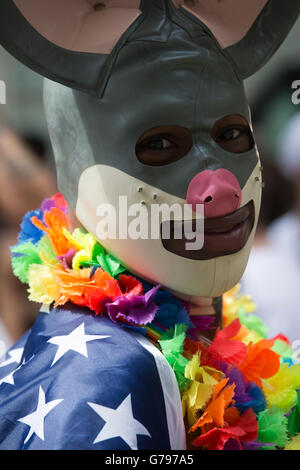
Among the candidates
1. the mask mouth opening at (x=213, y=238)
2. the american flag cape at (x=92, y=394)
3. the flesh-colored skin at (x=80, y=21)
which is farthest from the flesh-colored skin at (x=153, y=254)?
the flesh-colored skin at (x=80, y=21)

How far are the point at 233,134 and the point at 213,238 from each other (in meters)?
0.30

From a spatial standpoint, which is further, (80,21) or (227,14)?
(227,14)

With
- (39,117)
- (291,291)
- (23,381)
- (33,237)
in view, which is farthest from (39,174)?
(39,117)

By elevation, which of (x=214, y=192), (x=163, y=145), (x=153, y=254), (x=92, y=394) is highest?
(x=163, y=145)

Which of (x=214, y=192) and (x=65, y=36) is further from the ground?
(x=65, y=36)

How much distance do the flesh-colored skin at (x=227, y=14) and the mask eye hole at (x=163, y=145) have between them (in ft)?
1.01

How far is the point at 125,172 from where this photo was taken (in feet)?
5.73

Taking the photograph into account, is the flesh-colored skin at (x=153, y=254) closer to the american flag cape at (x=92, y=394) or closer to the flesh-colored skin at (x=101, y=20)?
the american flag cape at (x=92, y=394)

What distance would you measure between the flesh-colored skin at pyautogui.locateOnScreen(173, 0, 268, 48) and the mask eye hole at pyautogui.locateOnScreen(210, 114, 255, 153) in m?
0.22

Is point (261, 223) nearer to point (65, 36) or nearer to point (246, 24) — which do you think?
point (246, 24)

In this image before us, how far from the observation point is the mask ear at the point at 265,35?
6.15 ft

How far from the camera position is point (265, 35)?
1.93 meters

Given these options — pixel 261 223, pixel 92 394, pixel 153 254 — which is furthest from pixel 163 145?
pixel 261 223

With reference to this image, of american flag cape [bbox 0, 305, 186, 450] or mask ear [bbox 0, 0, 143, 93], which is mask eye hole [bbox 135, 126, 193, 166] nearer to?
mask ear [bbox 0, 0, 143, 93]
